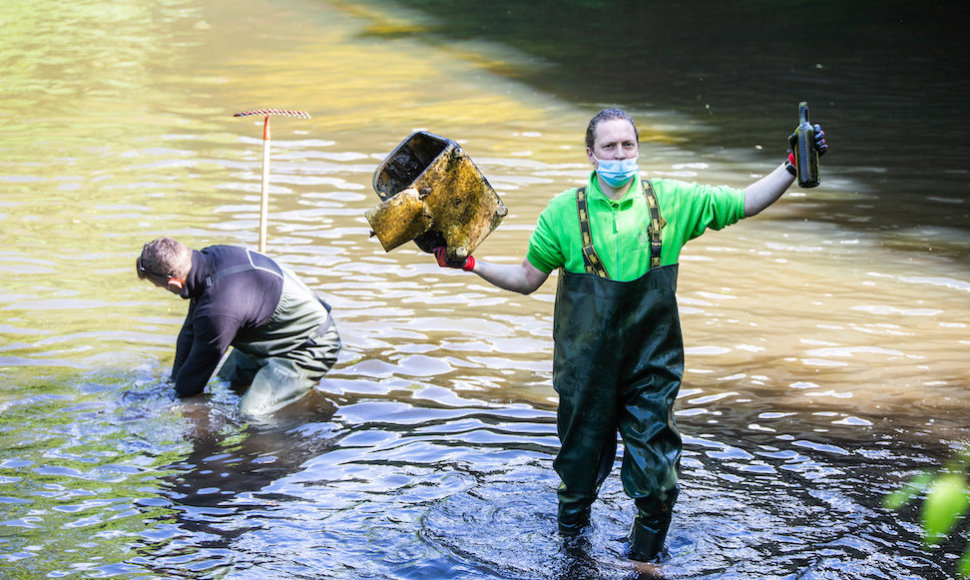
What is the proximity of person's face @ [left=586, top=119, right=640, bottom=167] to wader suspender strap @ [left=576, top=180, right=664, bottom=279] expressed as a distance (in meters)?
0.19

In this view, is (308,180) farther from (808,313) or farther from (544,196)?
(808,313)

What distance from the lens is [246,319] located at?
668 cm

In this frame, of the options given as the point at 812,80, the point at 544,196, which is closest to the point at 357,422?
the point at 544,196

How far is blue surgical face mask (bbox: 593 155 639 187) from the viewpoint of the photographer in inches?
171

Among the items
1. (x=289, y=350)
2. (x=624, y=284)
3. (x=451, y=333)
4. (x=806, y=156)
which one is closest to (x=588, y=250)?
(x=624, y=284)

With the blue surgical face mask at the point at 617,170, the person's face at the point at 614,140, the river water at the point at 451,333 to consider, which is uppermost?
the person's face at the point at 614,140

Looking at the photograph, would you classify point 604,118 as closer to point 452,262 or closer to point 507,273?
point 507,273

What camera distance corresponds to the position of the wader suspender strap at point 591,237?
4352 mm

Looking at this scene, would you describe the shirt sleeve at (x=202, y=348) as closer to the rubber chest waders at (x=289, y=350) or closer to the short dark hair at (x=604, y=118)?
the rubber chest waders at (x=289, y=350)

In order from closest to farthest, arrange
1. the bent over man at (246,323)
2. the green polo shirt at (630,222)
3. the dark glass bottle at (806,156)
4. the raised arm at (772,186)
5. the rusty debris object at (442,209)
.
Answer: the dark glass bottle at (806,156) → the raised arm at (772,186) → the green polo shirt at (630,222) → the rusty debris object at (442,209) → the bent over man at (246,323)

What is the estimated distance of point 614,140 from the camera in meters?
4.35

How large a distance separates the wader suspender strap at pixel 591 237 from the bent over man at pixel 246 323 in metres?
2.77

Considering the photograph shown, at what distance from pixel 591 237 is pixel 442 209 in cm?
62

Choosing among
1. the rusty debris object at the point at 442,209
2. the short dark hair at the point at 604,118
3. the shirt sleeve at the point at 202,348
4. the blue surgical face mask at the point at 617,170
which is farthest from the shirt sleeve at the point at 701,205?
the shirt sleeve at the point at 202,348
